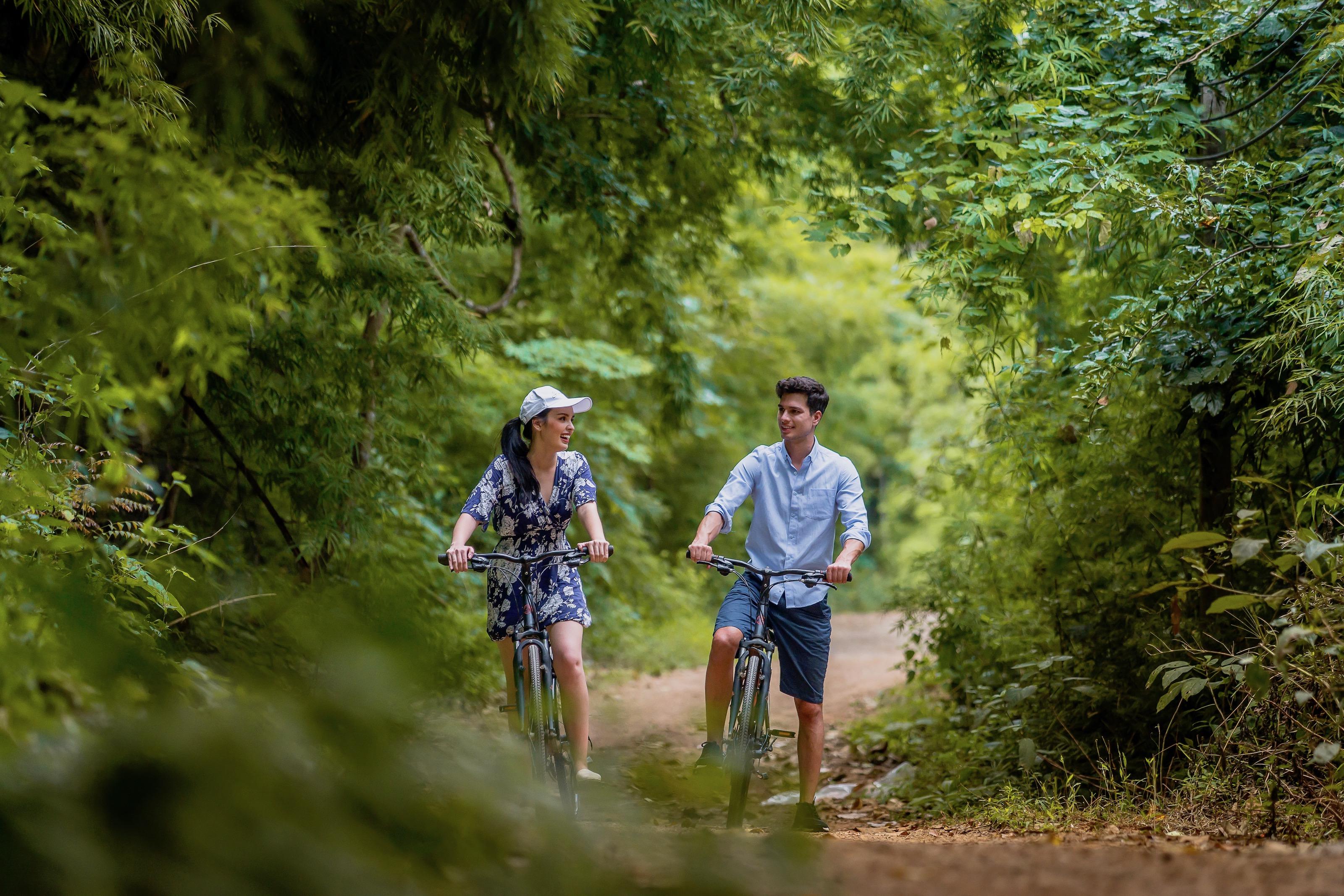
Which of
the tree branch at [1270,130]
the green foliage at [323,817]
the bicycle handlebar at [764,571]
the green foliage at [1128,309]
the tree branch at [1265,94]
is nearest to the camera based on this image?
the green foliage at [323,817]

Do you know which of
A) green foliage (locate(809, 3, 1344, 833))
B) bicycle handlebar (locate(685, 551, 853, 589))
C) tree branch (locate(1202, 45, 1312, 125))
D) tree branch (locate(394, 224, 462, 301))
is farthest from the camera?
tree branch (locate(394, 224, 462, 301))

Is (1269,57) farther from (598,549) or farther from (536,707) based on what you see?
(536,707)

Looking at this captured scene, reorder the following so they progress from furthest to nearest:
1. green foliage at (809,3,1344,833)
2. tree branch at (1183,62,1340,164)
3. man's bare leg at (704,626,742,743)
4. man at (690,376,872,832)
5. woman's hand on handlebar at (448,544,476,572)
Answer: tree branch at (1183,62,1340,164) → green foliage at (809,3,1344,833) → man at (690,376,872,832) → man's bare leg at (704,626,742,743) → woman's hand on handlebar at (448,544,476,572)

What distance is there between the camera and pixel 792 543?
4855 mm

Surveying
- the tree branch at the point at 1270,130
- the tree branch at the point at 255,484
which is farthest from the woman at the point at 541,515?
the tree branch at the point at 1270,130

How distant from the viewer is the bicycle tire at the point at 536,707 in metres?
4.46

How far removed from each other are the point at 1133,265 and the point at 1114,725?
8.88 feet

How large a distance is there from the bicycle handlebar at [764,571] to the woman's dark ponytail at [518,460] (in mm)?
774

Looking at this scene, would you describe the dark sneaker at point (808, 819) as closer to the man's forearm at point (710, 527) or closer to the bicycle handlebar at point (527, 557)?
the man's forearm at point (710, 527)

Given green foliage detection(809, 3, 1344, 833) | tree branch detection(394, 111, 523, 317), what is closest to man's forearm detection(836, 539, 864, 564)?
green foliage detection(809, 3, 1344, 833)

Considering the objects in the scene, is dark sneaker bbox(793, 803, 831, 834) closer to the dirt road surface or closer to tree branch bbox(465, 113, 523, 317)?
the dirt road surface

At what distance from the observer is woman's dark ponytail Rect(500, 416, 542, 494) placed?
4.79m

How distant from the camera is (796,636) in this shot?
4.84 metres

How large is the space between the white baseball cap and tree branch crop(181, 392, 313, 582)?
6.22 ft
